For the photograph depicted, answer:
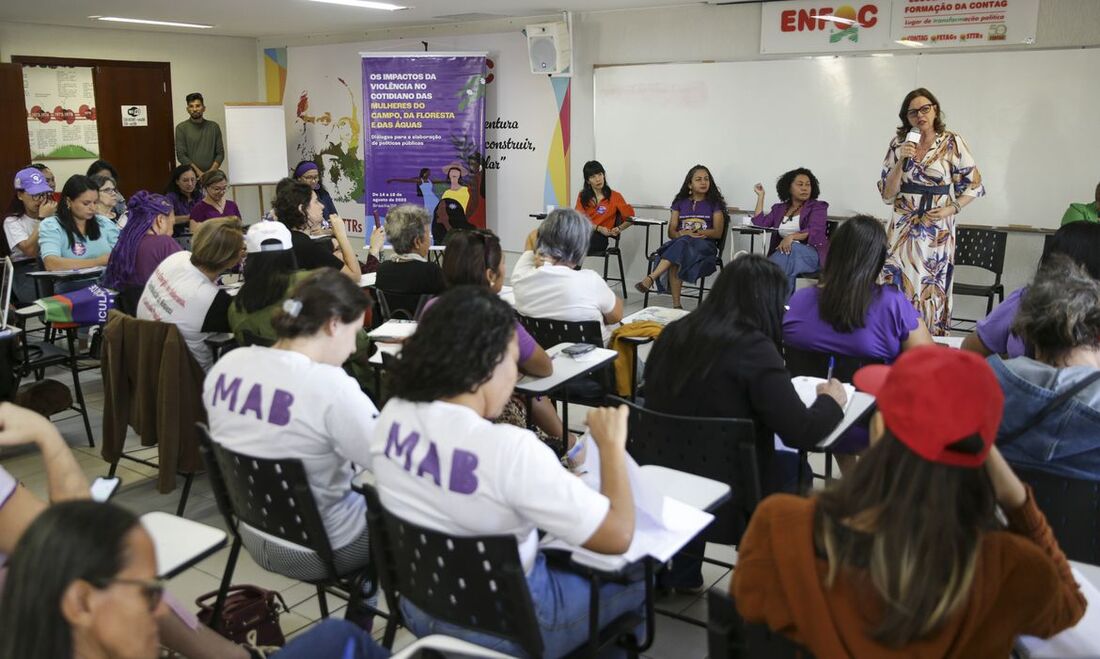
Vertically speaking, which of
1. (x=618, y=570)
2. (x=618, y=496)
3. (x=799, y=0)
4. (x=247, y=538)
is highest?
(x=799, y=0)

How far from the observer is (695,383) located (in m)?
2.48

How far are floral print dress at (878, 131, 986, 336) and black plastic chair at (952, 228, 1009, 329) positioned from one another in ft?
2.83

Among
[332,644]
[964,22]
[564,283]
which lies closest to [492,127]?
[964,22]

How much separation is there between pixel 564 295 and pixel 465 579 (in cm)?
217

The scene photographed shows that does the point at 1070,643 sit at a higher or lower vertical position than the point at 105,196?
lower

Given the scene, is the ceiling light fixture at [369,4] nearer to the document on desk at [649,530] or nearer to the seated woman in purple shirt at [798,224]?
the seated woman in purple shirt at [798,224]

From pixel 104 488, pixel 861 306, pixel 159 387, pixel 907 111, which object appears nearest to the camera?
pixel 104 488

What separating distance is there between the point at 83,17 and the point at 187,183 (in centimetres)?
257

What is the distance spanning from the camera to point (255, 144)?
415 inches

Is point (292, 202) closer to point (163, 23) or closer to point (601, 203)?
point (601, 203)

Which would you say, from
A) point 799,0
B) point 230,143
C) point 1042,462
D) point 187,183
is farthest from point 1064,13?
point 230,143

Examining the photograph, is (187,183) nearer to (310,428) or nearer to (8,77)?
(8,77)

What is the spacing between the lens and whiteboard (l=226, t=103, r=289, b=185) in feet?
34.2

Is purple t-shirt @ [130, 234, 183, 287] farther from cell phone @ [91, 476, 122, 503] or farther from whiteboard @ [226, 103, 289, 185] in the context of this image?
whiteboard @ [226, 103, 289, 185]
